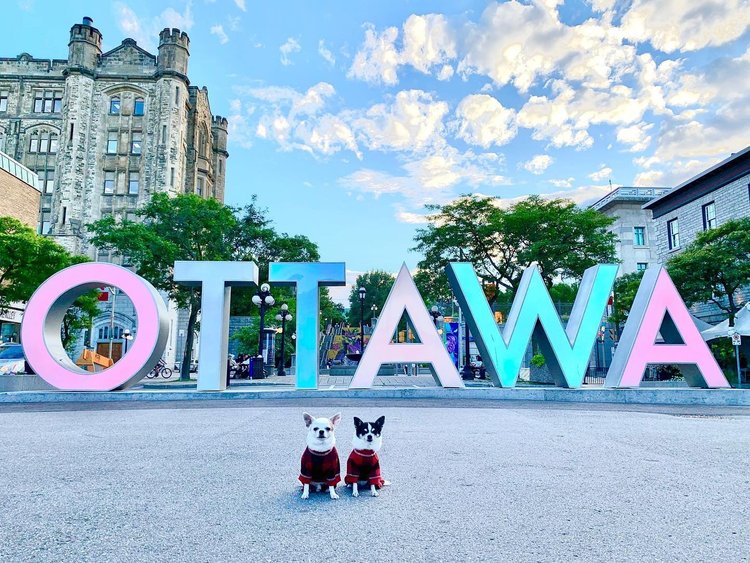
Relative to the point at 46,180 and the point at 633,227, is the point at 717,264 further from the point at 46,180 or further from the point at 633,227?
the point at 46,180

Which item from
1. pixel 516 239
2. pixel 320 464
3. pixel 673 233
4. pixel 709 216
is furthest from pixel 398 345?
pixel 673 233

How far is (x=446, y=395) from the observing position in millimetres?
14672

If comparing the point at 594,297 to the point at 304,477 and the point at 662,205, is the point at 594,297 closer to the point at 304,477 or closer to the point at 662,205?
the point at 304,477

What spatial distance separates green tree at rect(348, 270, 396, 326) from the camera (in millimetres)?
80625

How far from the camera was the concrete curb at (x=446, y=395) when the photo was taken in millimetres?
13836

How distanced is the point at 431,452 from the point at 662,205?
34094 millimetres

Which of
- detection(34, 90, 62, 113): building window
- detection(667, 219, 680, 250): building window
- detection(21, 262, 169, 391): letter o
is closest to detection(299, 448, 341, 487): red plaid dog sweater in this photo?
detection(21, 262, 169, 391): letter o

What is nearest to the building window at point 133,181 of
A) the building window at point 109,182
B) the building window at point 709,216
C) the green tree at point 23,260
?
the building window at point 109,182

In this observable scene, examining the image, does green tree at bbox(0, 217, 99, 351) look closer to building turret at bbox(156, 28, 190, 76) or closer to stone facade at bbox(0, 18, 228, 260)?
stone facade at bbox(0, 18, 228, 260)

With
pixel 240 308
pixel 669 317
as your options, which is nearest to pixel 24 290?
pixel 240 308

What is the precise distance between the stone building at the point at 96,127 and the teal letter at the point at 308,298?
117 feet

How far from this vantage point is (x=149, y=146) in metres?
50.0

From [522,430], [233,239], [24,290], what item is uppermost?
[233,239]

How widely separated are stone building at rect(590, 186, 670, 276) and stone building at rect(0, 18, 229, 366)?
39.3 m
